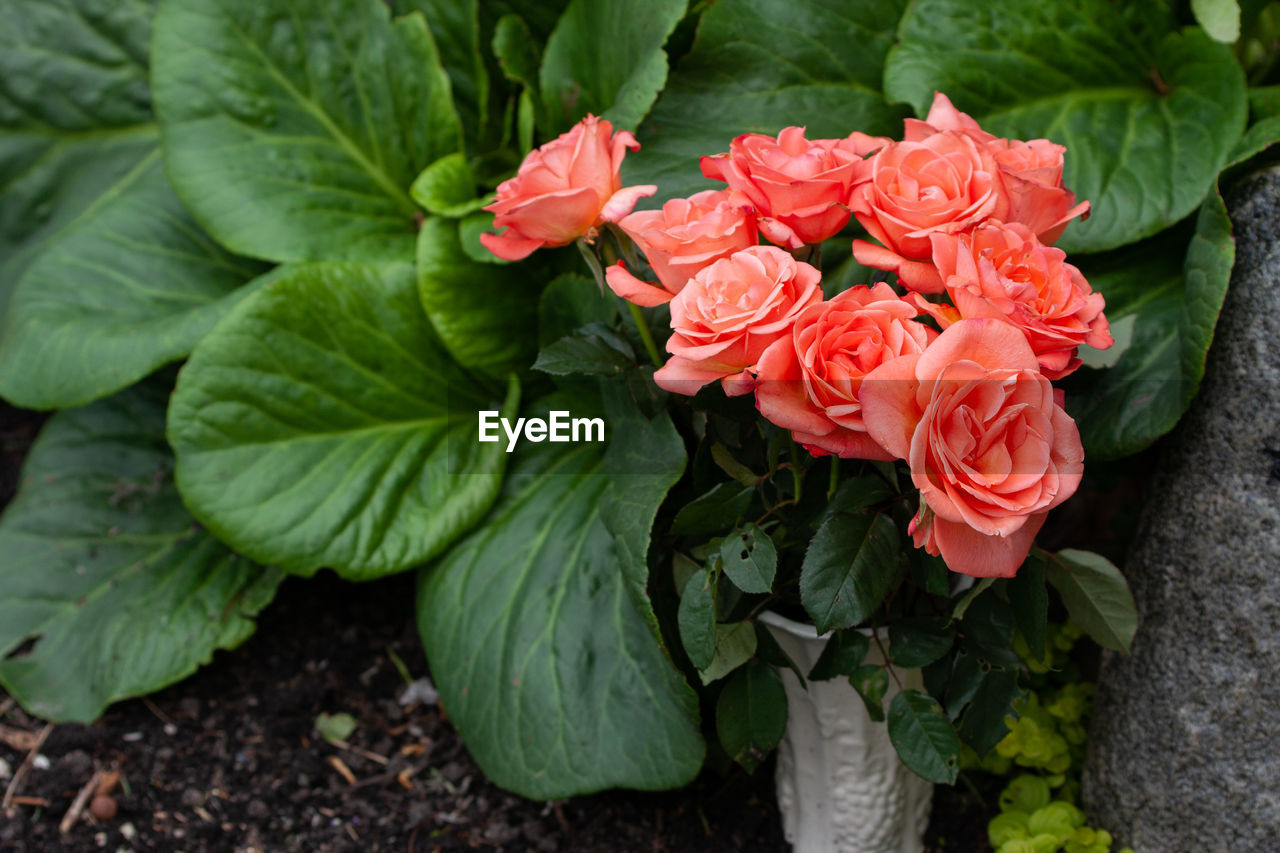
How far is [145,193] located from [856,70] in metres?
1.30

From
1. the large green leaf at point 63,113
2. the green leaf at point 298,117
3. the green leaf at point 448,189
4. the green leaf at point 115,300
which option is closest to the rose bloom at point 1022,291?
the green leaf at point 448,189

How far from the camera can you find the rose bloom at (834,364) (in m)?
0.77

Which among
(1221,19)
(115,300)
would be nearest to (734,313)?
(1221,19)

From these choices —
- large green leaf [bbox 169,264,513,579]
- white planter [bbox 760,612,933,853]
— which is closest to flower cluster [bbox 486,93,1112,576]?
white planter [bbox 760,612,933,853]

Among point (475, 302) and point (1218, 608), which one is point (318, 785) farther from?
point (1218, 608)

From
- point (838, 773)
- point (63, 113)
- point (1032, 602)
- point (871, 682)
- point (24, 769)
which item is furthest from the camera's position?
point (63, 113)

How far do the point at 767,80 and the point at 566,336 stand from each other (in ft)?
1.69

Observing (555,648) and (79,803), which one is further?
(79,803)

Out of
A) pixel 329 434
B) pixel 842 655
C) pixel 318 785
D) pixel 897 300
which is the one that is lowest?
pixel 318 785

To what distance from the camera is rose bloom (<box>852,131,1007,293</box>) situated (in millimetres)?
844

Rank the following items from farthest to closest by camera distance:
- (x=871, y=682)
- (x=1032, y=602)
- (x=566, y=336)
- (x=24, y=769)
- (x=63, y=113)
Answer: (x=63, y=113), (x=24, y=769), (x=566, y=336), (x=871, y=682), (x=1032, y=602)

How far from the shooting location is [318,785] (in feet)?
5.29

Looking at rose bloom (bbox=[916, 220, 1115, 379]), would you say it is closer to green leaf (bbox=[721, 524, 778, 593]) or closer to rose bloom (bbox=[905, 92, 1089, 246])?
rose bloom (bbox=[905, 92, 1089, 246])

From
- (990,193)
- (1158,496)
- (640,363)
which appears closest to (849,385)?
(990,193)
